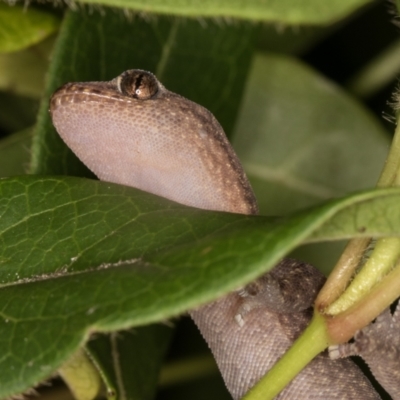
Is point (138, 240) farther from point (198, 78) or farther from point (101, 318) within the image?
point (198, 78)

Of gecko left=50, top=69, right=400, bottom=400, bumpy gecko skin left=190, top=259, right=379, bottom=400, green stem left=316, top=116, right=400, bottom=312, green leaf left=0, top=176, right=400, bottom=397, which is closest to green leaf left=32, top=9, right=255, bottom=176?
gecko left=50, top=69, right=400, bottom=400

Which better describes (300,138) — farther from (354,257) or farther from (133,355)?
(354,257)

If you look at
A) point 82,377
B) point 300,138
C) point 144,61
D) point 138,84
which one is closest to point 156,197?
point 138,84

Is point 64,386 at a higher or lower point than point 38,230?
lower

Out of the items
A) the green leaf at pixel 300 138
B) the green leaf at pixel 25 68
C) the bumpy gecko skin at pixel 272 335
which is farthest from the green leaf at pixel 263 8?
the green leaf at pixel 300 138

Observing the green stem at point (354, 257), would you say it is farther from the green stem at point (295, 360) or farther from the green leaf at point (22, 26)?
the green leaf at point (22, 26)

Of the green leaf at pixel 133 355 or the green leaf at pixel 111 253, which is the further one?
the green leaf at pixel 133 355

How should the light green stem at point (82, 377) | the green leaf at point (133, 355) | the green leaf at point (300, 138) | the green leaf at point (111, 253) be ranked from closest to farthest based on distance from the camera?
the green leaf at point (111, 253)
the light green stem at point (82, 377)
the green leaf at point (133, 355)
the green leaf at point (300, 138)

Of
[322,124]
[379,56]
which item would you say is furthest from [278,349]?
[379,56]
